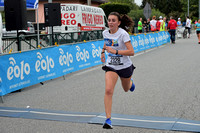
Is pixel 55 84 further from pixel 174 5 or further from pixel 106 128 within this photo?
pixel 174 5

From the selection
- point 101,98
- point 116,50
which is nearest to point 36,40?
point 101,98

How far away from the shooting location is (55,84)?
33.2ft

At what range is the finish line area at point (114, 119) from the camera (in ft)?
17.9

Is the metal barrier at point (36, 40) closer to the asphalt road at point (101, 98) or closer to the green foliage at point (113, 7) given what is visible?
the asphalt road at point (101, 98)

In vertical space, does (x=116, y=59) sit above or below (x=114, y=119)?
above

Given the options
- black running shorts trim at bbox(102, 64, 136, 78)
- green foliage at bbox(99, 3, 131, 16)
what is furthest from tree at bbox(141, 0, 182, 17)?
black running shorts trim at bbox(102, 64, 136, 78)

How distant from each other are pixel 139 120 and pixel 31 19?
40199 millimetres

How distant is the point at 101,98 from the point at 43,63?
2.72 metres

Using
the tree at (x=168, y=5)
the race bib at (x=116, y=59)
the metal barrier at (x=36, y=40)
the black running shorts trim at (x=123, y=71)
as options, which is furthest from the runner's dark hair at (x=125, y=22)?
the tree at (x=168, y=5)

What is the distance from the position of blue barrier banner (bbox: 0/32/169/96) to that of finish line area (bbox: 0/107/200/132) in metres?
1.61

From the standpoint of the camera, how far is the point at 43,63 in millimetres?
9867

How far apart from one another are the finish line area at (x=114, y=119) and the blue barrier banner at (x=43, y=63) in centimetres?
161

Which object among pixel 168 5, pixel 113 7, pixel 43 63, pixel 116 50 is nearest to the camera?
pixel 116 50

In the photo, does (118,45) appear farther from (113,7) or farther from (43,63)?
(113,7)
